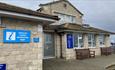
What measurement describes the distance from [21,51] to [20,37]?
63cm

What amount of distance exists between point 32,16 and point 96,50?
1408 cm

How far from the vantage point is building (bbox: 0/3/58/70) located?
764 cm

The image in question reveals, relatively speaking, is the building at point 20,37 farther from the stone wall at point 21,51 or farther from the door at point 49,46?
the door at point 49,46

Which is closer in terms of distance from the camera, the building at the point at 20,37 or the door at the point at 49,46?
the building at the point at 20,37

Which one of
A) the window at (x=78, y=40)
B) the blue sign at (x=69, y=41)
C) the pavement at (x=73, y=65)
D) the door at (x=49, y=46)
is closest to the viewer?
the pavement at (x=73, y=65)

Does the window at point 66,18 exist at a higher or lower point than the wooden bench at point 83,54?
higher

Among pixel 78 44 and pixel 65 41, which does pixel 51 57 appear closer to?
pixel 65 41

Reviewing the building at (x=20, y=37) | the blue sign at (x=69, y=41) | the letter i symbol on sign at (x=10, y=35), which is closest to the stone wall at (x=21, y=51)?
the building at (x=20, y=37)

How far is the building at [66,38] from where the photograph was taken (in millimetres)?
16828

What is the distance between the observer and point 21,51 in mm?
8328

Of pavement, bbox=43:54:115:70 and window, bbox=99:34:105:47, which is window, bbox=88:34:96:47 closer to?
window, bbox=99:34:105:47

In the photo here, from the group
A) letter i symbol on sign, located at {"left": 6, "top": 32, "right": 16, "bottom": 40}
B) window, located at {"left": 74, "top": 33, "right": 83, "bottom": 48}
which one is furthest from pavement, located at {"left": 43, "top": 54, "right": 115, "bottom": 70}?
letter i symbol on sign, located at {"left": 6, "top": 32, "right": 16, "bottom": 40}

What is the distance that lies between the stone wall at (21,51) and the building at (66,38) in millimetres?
7215

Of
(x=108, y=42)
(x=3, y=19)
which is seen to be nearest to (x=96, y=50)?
(x=108, y=42)
